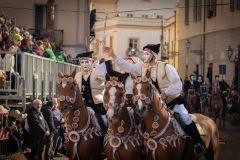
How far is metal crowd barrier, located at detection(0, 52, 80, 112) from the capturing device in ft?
56.9

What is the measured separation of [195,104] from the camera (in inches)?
1398

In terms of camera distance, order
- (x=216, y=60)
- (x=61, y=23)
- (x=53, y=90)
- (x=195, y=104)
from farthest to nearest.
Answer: (x=216, y=60), (x=61, y=23), (x=195, y=104), (x=53, y=90)

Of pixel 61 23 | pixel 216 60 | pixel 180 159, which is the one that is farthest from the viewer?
pixel 216 60

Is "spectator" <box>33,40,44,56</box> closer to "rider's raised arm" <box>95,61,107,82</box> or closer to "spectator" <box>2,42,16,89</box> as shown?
"spectator" <box>2,42,16,89</box>

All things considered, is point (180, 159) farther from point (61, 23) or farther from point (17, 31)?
point (61, 23)

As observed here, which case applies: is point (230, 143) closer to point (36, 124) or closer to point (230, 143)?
point (230, 143)

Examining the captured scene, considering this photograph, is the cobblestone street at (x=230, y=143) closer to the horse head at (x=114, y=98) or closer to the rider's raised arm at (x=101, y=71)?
the rider's raised arm at (x=101, y=71)

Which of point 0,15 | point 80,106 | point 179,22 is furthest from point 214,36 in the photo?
point 80,106

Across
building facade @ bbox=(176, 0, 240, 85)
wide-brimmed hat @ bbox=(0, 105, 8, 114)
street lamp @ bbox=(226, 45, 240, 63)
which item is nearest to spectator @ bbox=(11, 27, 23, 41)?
wide-brimmed hat @ bbox=(0, 105, 8, 114)

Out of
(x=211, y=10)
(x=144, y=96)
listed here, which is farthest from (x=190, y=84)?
(x=144, y=96)

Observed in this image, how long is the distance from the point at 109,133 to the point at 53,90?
909cm

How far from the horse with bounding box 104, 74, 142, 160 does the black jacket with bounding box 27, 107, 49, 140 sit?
17.5 ft

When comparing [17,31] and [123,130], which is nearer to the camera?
[123,130]

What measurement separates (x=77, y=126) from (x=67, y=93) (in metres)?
0.69
